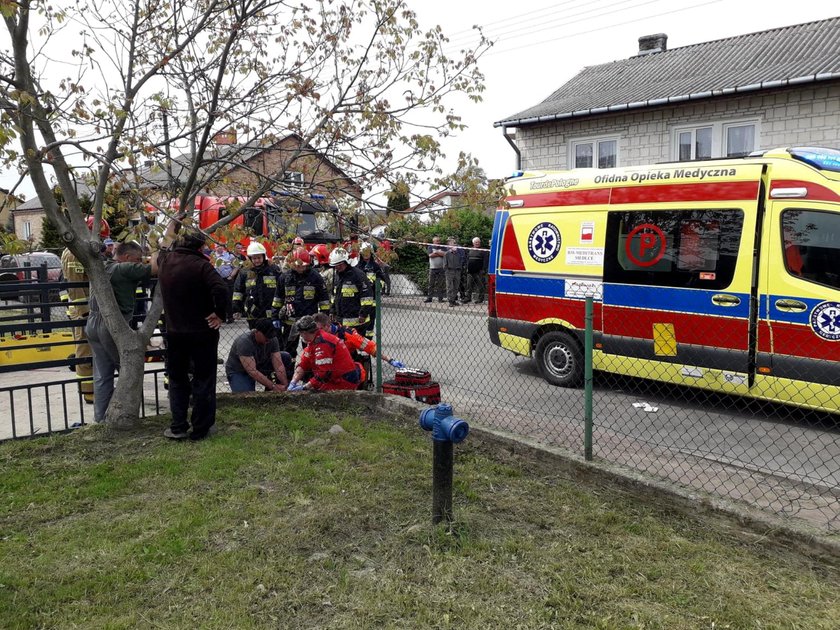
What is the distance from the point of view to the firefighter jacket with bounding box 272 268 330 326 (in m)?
7.93

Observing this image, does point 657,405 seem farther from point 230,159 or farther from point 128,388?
point 128,388

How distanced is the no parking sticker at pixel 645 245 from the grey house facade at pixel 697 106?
8.42 metres

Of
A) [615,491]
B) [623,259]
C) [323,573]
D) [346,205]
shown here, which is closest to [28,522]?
[323,573]

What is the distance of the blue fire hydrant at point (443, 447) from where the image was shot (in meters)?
3.62

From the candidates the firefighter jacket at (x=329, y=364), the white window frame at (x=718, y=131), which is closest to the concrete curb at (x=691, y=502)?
the firefighter jacket at (x=329, y=364)

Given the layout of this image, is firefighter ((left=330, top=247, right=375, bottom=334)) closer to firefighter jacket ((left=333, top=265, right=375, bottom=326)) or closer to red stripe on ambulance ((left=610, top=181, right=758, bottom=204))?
firefighter jacket ((left=333, top=265, right=375, bottom=326))

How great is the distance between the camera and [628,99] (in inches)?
620

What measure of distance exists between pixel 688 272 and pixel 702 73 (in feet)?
37.3

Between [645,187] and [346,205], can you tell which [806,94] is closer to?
[645,187]

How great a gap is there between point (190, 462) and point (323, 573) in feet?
6.30

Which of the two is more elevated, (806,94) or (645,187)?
(806,94)

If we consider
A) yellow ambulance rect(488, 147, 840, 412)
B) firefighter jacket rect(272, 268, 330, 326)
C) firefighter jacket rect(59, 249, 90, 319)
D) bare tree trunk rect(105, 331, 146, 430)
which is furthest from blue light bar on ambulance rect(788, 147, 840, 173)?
firefighter jacket rect(59, 249, 90, 319)

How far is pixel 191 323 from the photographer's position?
519 centimetres

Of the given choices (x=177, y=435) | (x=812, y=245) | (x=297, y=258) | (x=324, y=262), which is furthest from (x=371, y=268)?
(x=812, y=245)
